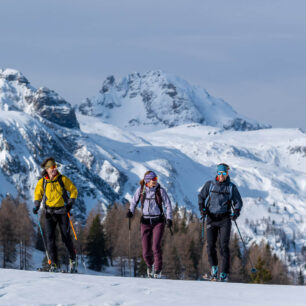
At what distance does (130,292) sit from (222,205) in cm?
506

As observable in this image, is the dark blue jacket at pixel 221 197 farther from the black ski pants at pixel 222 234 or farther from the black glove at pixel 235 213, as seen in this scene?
the black ski pants at pixel 222 234

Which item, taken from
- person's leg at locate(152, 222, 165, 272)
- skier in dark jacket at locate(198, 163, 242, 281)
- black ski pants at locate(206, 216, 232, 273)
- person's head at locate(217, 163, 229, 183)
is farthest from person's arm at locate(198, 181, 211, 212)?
person's leg at locate(152, 222, 165, 272)

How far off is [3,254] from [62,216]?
68450mm

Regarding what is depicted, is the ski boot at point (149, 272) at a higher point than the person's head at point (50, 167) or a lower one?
lower

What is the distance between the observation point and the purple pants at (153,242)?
19969mm

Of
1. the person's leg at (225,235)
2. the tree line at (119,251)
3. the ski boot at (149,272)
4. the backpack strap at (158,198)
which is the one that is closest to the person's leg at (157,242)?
the ski boot at (149,272)

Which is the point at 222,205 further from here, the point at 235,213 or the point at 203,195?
the point at 203,195

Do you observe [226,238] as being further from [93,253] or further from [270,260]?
[270,260]

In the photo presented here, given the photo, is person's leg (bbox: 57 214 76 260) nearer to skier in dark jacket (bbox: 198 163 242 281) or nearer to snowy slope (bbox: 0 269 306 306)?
snowy slope (bbox: 0 269 306 306)

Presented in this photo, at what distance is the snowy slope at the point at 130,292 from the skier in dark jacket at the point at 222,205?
2.17 meters

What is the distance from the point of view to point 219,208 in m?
19.0

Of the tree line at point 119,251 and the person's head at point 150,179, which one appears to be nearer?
the person's head at point 150,179

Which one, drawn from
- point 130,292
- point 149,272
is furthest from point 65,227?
point 130,292

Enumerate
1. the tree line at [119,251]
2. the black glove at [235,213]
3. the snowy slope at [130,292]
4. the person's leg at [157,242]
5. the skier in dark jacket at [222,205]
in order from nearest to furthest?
the snowy slope at [130,292] → the black glove at [235,213] → the skier in dark jacket at [222,205] → the person's leg at [157,242] → the tree line at [119,251]
